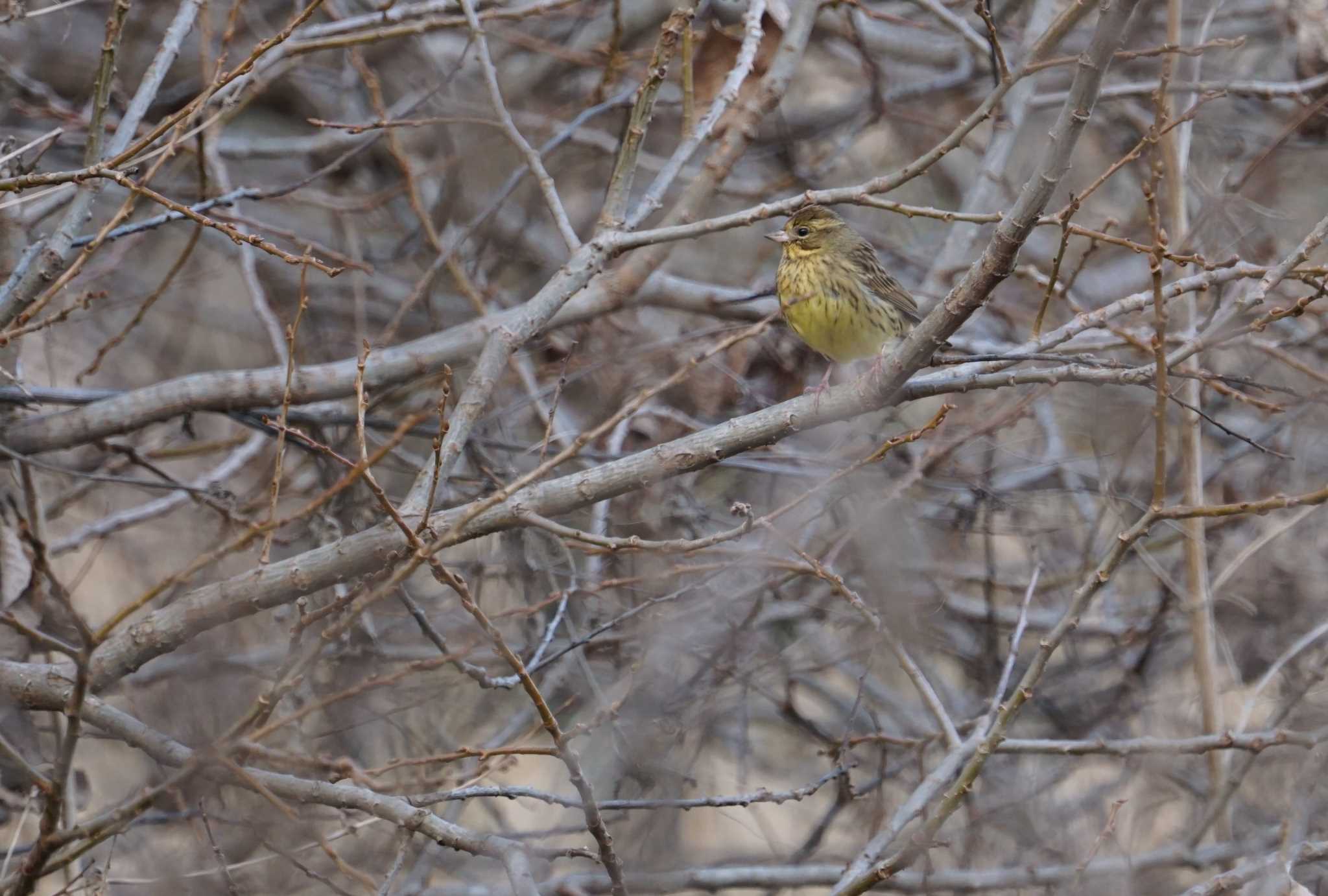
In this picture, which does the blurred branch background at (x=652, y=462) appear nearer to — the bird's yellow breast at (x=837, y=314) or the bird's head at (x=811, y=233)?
Answer: the bird's head at (x=811, y=233)

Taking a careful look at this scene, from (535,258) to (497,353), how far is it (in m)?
3.90

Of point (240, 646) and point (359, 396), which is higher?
point (240, 646)

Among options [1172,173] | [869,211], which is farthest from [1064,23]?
[869,211]

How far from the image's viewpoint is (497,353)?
3.80 meters

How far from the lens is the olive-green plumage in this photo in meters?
5.20

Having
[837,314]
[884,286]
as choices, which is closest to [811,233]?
[884,286]

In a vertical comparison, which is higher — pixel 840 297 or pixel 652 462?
pixel 840 297

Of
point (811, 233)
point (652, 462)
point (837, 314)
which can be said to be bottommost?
point (652, 462)

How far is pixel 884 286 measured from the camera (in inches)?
211

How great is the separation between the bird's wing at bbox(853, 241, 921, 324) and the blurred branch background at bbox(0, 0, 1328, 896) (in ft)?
1.05

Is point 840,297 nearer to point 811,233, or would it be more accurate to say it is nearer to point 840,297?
point 840,297

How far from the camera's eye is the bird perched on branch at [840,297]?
5195 millimetres

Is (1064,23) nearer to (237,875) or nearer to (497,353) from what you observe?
(497,353)

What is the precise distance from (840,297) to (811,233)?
520 mm
